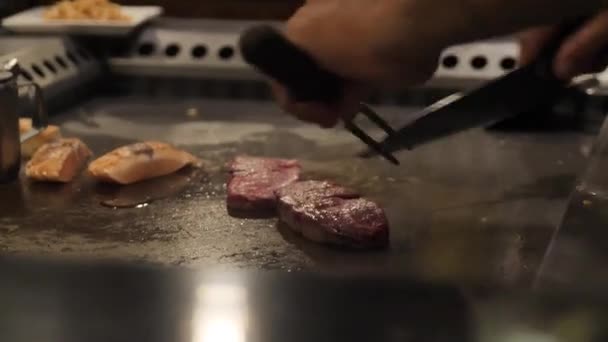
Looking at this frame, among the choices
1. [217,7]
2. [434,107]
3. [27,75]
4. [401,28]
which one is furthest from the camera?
[217,7]

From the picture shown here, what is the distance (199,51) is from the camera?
188 centimetres

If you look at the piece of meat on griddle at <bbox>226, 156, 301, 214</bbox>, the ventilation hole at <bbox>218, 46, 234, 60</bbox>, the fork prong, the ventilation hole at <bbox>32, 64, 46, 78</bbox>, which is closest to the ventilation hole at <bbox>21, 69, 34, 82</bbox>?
the ventilation hole at <bbox>32, 64, 46, 78</bbox>

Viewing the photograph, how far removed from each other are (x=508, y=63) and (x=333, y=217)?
0.82 m

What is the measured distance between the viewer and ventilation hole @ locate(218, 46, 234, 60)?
6.11 feet

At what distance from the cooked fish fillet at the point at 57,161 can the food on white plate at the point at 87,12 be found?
20.1 inches

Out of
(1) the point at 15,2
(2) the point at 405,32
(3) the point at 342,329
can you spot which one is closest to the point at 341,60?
(2) the point at 405,32

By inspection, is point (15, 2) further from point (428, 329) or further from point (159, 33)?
point (428, 329)

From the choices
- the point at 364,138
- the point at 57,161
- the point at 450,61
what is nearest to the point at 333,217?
the point at 364,138

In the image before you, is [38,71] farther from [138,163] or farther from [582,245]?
[582,245]

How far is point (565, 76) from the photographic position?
974mm

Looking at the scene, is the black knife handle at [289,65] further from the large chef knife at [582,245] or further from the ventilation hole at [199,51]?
the ventilation hole at [199,51]

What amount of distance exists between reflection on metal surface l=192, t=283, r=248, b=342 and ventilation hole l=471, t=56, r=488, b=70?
0.99 meters

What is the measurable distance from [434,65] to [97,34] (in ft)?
4.05

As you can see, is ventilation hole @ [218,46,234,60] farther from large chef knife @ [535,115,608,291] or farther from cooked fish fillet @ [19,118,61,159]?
large chef knife @ [535,115,608,291]
